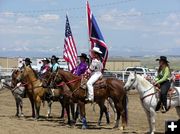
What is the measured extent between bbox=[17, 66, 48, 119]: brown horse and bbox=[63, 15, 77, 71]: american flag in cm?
361

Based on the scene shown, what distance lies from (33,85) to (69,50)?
15.0ft

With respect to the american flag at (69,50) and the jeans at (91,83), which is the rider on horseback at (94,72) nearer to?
the jeans at (91,83)

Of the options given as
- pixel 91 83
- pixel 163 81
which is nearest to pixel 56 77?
pixel 91 83

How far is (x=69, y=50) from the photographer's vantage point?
22.7 m

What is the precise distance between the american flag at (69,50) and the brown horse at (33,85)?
11.8 feet

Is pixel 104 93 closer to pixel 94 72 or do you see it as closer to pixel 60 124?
pixel 94 72

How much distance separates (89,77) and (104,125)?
2.22 meters

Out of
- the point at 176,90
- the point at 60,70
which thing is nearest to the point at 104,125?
the point at 60,70

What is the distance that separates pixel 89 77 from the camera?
52.3 feet

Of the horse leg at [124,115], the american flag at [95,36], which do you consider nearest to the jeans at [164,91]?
the horse leg at [124,115]

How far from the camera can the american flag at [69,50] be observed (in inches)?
876

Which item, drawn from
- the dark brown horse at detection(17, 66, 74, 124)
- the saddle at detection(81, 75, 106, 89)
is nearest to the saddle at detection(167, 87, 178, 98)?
the saddle at detection(81, 75, 106, 89)

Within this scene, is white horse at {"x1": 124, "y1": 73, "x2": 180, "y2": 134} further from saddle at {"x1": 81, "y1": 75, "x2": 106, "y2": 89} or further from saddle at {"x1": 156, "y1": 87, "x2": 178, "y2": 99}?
saddle at {"x1": 81, "y1": 75, "x2": 106, "y2": 89}

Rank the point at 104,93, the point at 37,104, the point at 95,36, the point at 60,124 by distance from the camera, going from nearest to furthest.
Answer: the point at 104,93, the point at 60,124, the point at 37,104, the point at 95,36
